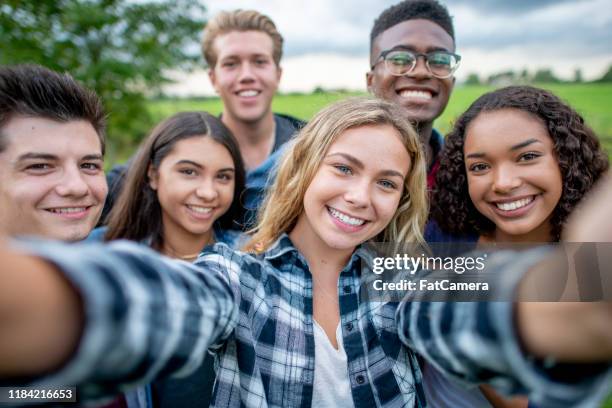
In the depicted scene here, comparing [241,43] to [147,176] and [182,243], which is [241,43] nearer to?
[147,176]

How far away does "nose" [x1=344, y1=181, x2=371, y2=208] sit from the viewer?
137cm

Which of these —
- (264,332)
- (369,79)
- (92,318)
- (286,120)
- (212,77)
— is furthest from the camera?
(286,120)

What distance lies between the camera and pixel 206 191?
2.08 m

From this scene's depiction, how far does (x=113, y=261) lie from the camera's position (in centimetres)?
64

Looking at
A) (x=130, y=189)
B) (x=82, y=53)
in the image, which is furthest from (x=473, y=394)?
(x=82, y=53)

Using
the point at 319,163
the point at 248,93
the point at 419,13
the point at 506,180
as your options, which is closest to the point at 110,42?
the point at 248,93

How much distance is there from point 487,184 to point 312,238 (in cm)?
69

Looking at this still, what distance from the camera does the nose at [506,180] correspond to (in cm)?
145

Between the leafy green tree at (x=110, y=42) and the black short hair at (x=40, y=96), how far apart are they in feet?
9.67

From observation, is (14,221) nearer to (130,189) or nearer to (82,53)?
(130,189)

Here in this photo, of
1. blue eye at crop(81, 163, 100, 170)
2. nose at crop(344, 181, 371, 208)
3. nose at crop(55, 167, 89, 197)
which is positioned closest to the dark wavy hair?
blue eye at crop(81, 163, 100, 170)

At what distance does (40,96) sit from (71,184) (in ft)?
1.10

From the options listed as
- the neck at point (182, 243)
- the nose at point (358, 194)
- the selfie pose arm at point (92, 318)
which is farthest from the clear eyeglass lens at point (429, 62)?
the selfie pose arm at point (92, 318)

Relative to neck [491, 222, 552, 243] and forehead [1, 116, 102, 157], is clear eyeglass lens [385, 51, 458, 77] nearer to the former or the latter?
neck [491, 222, 552, 243]
